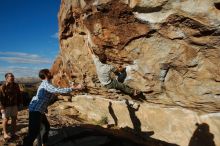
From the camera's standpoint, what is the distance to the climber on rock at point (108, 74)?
476 inches

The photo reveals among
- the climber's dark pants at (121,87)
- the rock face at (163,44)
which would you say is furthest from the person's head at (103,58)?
the climber's dark pants at (121,87)

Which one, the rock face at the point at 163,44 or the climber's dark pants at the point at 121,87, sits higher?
the rock face at the point at 163,44

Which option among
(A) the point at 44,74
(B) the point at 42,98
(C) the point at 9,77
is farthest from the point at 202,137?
(C) the point at 9,77

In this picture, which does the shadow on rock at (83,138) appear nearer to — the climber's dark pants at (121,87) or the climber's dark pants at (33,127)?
the climber's dark pants at (33,127)

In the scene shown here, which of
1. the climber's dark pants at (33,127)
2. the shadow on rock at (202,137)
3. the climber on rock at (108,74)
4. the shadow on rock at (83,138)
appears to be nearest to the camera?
the climber's dark pants at (33,127)

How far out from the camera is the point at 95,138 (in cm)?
922

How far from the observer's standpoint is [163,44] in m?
10.1

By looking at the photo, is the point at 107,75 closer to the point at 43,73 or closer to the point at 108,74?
the point at 108,74

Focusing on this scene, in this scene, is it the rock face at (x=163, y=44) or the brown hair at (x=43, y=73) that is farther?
the rock face at (x=163, y=44)

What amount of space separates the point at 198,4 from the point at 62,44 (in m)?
8.82

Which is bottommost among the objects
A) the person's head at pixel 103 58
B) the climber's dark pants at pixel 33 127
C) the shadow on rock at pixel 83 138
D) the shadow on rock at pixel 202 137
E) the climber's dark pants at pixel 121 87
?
the shadow on rock at pixel 202 137

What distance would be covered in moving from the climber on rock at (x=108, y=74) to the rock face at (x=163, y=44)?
27cm

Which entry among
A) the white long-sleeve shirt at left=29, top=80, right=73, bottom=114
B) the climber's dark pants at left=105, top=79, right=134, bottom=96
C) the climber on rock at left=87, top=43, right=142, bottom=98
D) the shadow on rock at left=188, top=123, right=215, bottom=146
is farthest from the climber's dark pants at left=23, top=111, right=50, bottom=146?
the shadow on rock at left=188, top=123, right=215, bottom=146

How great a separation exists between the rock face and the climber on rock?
0.90 ft
